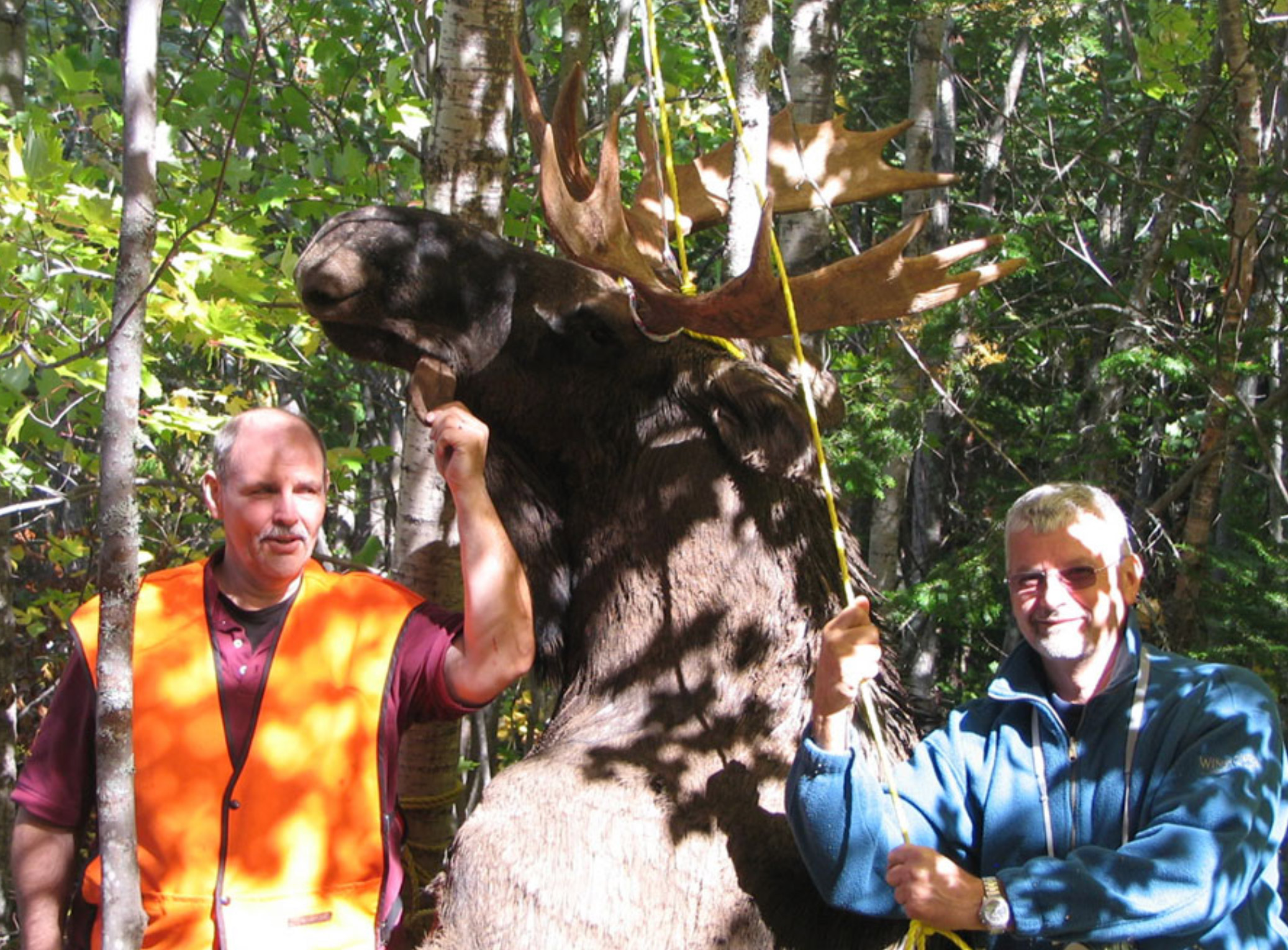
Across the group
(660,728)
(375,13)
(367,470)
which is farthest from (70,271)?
Answer: (367,470)

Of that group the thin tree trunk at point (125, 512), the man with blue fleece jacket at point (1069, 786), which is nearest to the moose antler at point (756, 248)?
the man with blue fleece jacket at point (1069, 786)

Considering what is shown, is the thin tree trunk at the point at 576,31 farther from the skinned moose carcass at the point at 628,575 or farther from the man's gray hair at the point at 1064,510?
the man's gray hair at the point at 1064,510

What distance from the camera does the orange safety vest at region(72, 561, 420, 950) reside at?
2.29 meters

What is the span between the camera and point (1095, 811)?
2.39 m

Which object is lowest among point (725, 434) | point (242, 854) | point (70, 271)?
point (242, 854)

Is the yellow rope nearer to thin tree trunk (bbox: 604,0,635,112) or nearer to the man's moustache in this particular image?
the man's moustache

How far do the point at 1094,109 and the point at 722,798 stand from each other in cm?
972

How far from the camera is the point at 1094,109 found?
429 inches

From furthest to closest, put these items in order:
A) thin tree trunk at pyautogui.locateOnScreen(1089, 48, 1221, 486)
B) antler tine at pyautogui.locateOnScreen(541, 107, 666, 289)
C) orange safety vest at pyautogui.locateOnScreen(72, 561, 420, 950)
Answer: thin tree trunk at pyautogui.locateOnScreen(1089, 48, 1221, 486), antler tine at pyautogui.locateOnScreen(541, 107, 666, 289), orange safety vest at pyautogui.locateOnScreen(72, 561, 420, 950)

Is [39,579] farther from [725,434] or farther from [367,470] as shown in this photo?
[725,434]

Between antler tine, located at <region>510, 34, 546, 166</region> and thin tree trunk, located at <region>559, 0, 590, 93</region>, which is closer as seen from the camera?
antler tine, located at <region>510, 34, 546, 166</region>

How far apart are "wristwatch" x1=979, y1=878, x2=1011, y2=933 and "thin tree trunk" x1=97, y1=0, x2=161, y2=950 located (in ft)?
4.42

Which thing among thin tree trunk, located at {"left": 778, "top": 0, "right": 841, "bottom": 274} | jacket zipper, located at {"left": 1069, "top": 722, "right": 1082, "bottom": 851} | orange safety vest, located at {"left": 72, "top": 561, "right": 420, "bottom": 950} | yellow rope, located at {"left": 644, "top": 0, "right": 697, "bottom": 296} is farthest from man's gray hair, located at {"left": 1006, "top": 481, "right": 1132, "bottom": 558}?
thin tree trunk, located at {"left": 778, "top": 0, "right": 841, "bottom": 274}

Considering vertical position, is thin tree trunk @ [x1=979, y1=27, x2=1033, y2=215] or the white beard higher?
thin tree trunk @ [x1=979, y1=27, x2=1033, y2=215]
